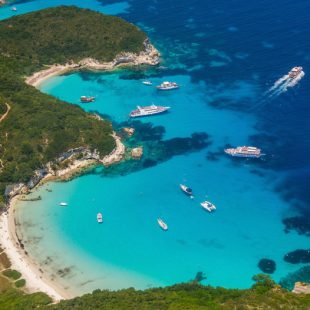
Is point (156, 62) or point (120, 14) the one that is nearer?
point (156, 62)

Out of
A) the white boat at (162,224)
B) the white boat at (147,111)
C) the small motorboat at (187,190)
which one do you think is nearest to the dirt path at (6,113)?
the white boat at (147,111)

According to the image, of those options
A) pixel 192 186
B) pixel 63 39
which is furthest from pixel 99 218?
pixel 63 39

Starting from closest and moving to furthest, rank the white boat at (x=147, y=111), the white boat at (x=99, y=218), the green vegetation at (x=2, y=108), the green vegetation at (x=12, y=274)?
the green vegetation at (x=12, y=274) → the white boat at (x=99, y=218) → the green vegetation at (x=2, y=108) → the white boat at (x=147, y=111)

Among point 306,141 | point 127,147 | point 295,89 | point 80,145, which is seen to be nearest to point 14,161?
point 80,145

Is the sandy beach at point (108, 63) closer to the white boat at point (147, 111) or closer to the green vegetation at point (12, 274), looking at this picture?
the white boat at point (147, 111)

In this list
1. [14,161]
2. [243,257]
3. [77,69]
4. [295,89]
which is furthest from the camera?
[77,69]

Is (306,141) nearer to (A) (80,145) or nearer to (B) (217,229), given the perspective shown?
(B) (217,229)
